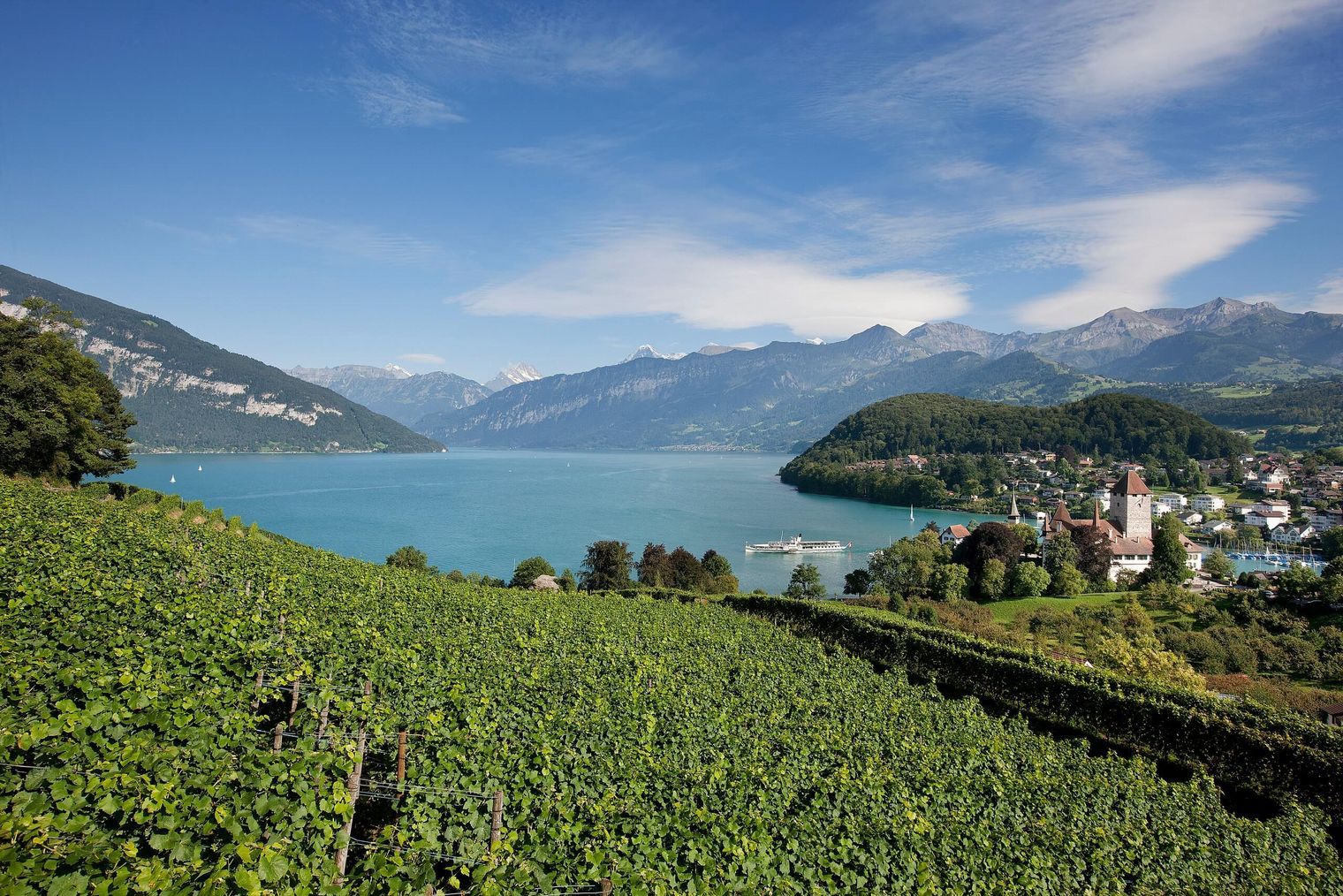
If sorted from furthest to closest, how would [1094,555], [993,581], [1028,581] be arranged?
[1094,555] < [993,581] < [1028,581]

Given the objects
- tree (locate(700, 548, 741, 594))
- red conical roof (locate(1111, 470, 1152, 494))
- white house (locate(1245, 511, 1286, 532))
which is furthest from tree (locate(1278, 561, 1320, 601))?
white house (locate(1245, 511, 1286, 532))

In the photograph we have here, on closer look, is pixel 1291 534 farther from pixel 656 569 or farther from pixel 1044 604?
pixel 656 569

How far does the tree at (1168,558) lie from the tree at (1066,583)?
224 inches

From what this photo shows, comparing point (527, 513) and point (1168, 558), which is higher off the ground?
point (1168, 558)

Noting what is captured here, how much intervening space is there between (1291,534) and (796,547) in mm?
62850

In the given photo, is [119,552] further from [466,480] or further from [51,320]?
[466,480]

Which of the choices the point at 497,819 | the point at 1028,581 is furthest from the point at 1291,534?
the point at 497,819

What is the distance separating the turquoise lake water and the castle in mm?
17391

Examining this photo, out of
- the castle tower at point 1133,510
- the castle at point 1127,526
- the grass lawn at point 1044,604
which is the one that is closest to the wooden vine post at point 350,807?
the grass lawn at point 1044,604

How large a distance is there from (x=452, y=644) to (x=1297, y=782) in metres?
15.8

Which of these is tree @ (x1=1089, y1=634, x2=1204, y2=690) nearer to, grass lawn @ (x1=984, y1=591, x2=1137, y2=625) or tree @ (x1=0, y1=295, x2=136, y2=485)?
grass lawn @ (x1=984, y1=591, x2=1137, y2=625)

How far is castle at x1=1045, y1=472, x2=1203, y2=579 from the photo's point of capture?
2080 inches

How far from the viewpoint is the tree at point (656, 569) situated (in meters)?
40.6

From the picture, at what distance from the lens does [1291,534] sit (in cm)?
8094
